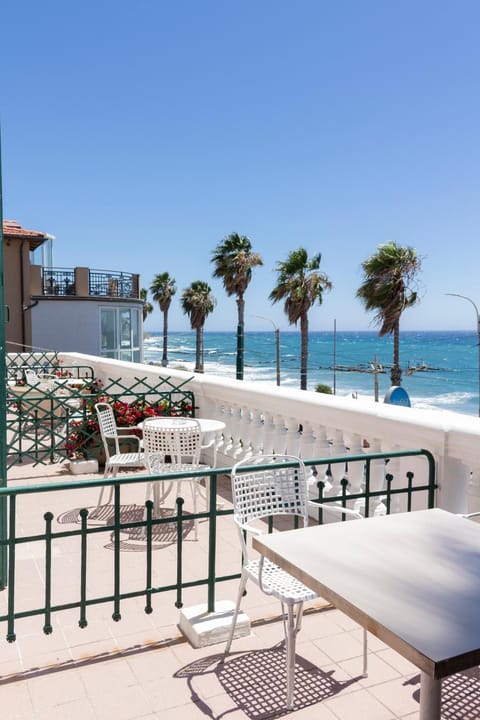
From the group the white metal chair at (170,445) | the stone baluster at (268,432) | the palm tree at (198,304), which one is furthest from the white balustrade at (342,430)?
the palm tree at (198,304)

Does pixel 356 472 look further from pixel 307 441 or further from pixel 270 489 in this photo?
pixel 270 489

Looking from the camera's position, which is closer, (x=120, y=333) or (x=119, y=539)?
(x=119, y=539)

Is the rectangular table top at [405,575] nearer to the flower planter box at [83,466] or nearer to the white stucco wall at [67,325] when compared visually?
the flower planter box at [83,466]

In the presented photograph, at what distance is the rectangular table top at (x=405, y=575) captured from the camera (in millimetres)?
1746

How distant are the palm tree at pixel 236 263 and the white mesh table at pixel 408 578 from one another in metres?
37.2

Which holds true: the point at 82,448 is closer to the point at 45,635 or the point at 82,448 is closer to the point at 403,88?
the point at 45,635

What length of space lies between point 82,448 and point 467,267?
150278 millimetres

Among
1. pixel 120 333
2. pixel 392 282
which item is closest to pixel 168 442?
pixel 120 333

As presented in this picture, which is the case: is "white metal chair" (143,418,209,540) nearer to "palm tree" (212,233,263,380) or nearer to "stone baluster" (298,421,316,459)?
"stone baluster" (298,421,316,459)

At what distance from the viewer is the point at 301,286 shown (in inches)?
1537

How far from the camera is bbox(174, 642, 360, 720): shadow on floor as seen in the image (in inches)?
110

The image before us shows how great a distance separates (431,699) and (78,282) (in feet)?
82.7

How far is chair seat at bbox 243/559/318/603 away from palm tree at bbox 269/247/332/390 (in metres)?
35.8

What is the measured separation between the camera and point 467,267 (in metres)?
144
